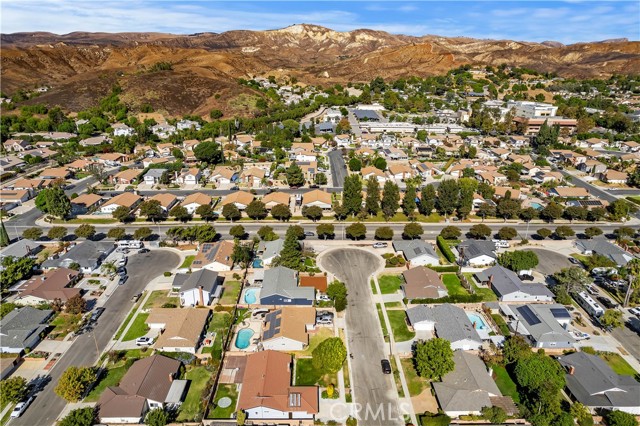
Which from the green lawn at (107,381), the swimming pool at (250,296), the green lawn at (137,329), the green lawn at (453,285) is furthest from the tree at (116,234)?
the green lawn at (453,285)

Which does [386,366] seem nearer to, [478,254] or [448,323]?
[448,323]

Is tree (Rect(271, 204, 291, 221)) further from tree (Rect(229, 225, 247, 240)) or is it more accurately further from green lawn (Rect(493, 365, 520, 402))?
green lawn (Rect(493, 365, 520, 402))

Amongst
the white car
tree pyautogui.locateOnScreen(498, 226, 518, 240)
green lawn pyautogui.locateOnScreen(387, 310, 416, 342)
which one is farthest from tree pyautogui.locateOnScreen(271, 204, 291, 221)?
the white car

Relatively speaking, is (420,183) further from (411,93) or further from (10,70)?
(10,70)

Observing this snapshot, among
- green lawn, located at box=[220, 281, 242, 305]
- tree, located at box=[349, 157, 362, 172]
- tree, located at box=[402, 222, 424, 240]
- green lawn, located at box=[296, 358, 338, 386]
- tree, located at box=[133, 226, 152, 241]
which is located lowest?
green lawn, located at box=[296, 358, 338, 386]

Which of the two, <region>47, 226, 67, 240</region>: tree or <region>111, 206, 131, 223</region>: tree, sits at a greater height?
<region>111, 206, 131, 223</region>: tree
